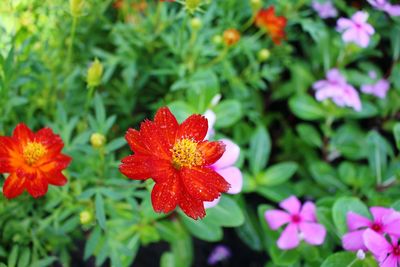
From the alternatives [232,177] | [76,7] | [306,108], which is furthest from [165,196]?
[306,108]

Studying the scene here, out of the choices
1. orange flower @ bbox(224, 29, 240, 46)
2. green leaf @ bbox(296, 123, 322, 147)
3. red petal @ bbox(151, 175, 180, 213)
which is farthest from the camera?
green leaf @ bbox(296, 123, 322, 147)

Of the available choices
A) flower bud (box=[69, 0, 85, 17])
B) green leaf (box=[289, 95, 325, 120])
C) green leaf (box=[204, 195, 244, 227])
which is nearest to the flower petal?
green leaf (box=[204, 195, 244, 227])

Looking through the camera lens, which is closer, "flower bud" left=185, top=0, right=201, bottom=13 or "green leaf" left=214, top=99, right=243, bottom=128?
"flower bud" left=185, top=0, right=201, bottom=13

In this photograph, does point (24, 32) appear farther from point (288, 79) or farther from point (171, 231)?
point (288, 79)

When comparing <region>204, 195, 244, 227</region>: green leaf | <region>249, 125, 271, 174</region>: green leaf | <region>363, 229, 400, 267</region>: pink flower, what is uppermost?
<region>363, 229, 400, 267</region>: pink flower

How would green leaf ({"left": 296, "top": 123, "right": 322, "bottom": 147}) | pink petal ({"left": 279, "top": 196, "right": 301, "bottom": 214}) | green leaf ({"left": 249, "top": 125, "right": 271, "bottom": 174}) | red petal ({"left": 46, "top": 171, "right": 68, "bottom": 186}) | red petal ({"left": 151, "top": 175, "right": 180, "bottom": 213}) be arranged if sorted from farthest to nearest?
green leaf ({"left": 296, "top": 123, "right": 322, "bottom": 147}), green leaf ({"left": 249, "top": 125, "right": 271, "bottom": 174}), pink petal ({"left": 279, "top": 196, "right": 301, "bottom": 214}), red petal ({"left": 46, "top": 171, "right": 68, "bottom": 186}), red petal ({"left": 151, "top": 175, "right": 180, "bottom": 213})

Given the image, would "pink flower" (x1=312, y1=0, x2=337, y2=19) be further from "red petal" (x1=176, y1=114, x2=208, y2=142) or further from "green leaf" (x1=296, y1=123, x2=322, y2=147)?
"red petal" (x1=176, y1=114, x2=208, y2=142)

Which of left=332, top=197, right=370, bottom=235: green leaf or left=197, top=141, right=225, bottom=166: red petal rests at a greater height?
left=197, top=141, right=225, bottom=166: red petal
